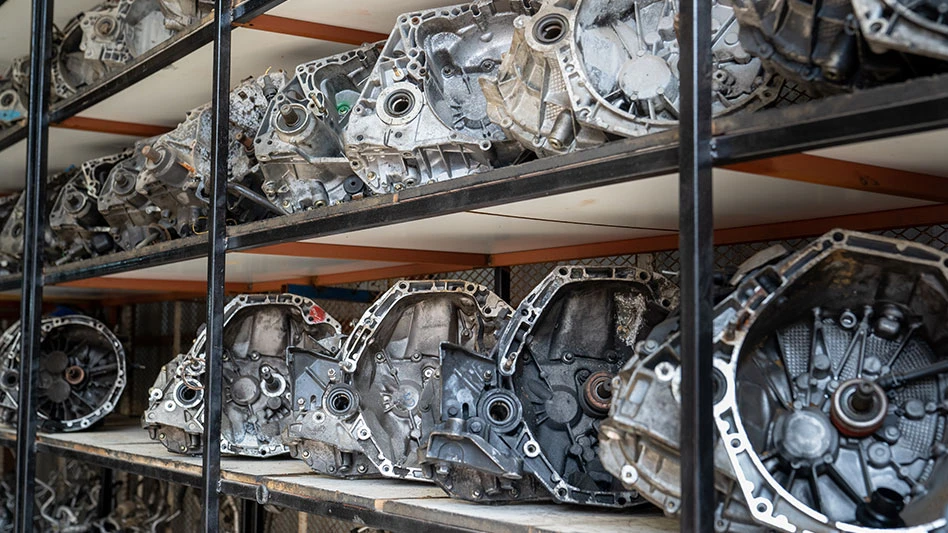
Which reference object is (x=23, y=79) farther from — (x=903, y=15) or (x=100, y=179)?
(x=903, y=15)

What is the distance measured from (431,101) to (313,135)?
478mm

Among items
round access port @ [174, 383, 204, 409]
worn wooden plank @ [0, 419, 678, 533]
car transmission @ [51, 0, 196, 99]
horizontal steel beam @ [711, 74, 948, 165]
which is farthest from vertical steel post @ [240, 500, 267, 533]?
horizontal steel beam @ [711, 74, 948, 165]

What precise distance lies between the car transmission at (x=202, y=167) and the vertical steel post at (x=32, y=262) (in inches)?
27.8

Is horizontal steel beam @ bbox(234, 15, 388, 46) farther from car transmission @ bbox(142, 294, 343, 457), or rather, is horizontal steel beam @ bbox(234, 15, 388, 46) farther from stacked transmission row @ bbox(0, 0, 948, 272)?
car transmission @ bbox(142, 294, 343, 457)

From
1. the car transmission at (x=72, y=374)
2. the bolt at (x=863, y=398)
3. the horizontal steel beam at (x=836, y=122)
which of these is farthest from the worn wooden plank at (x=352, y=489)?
the car transmission at (x=72, y=374)

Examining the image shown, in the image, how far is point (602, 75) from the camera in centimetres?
239

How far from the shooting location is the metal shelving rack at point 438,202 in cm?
175

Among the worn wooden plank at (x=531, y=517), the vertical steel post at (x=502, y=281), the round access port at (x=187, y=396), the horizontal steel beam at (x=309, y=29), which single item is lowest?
the worn wooden plank at (x=531, y=517)

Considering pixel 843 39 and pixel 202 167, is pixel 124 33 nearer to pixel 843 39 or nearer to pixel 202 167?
pixel 202 167

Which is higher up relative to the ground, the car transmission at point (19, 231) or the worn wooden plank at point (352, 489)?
the car transmission at point (19, 231)

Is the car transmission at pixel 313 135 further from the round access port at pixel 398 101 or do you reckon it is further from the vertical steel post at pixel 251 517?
the vertical steel post at pixel 251 517

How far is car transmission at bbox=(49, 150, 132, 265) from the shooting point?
457cm

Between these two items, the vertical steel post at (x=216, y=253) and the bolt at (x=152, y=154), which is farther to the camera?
the bolt at (x=152, y=154)

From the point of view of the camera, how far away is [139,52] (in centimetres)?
440
